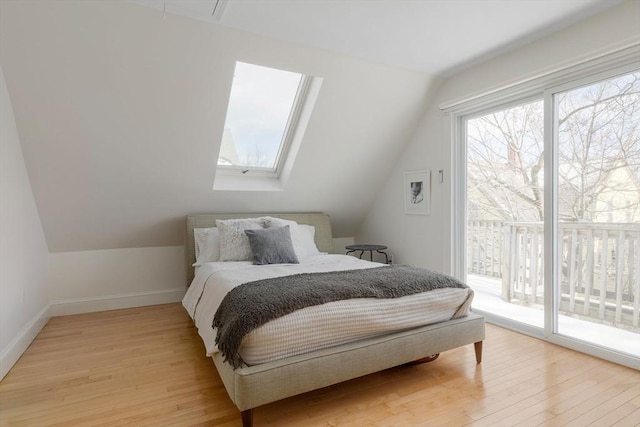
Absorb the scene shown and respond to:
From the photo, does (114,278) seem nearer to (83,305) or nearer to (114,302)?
(114,302)

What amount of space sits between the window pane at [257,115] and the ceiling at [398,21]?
0.61 m

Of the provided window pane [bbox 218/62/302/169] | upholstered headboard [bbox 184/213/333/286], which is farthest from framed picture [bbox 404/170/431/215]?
window pane [bbox 218/62/302/169]

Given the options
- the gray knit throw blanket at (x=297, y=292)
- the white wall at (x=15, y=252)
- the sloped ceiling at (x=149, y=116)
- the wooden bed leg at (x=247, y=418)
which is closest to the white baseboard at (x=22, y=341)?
the white wall at (x=15, y=252)

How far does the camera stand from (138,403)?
6.32 ft

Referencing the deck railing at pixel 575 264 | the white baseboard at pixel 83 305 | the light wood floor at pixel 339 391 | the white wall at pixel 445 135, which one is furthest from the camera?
the white baseboard at pixel 83 305

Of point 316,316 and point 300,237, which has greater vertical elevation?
point 300,237

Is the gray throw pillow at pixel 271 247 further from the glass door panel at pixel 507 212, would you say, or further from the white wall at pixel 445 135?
the glass door panel at pixel 507 212

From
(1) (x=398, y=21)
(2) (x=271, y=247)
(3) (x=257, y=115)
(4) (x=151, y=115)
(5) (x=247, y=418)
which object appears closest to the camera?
(5) (x=247, y=418)

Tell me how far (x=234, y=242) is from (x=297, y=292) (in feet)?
4.81

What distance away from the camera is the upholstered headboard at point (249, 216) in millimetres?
3588

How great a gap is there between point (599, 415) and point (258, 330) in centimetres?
180


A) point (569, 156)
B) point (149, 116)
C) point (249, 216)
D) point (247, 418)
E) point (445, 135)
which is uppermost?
point (149, 116)

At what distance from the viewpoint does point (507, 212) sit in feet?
10.7

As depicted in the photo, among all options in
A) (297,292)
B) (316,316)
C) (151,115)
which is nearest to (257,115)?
(151,115)
